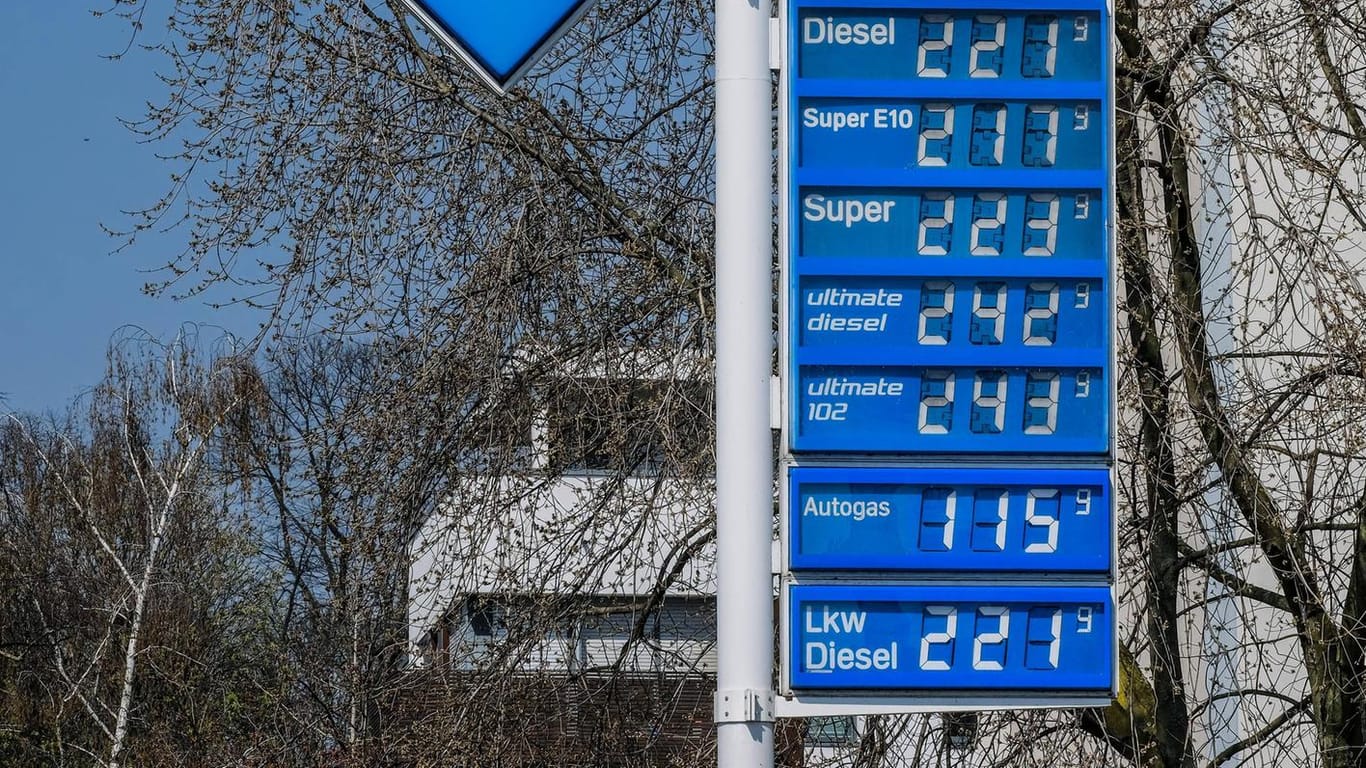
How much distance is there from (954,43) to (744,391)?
1143mm

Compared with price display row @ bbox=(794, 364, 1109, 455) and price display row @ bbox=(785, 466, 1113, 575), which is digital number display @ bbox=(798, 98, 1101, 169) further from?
price display row @ bbox=(785, 466, 1113, 575)

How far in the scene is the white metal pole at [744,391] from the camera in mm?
3668

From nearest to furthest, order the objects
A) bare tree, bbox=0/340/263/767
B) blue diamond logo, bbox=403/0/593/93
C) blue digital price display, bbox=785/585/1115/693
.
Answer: blue digital price display, bbox=785/585/1115/693 < blue diamond logo, bbox=403/0/593/93 < bare tree, bbox=0/340/263/767

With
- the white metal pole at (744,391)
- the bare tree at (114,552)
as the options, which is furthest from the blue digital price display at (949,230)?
the bare tree at (114,552)

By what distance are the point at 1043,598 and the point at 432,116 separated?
3994 mm

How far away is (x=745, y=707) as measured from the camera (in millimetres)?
3646

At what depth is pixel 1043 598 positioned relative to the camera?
3895mm

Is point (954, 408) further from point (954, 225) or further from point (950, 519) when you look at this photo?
point (954, 225)

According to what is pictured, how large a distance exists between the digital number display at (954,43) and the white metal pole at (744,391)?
26cm

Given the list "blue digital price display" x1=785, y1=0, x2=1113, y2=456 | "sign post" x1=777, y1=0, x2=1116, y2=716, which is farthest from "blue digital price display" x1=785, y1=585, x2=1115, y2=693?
"blue digital price display" x1=785, y1=0, x2=1113, y2=456

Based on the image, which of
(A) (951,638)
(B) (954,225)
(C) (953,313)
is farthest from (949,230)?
(A) (951,638)

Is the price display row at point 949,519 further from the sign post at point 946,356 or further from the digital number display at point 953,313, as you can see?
the digital number display at point 953,313

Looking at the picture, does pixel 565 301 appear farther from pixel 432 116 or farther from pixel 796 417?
pixel 796 417

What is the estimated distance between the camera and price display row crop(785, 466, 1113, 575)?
12.7 ft
